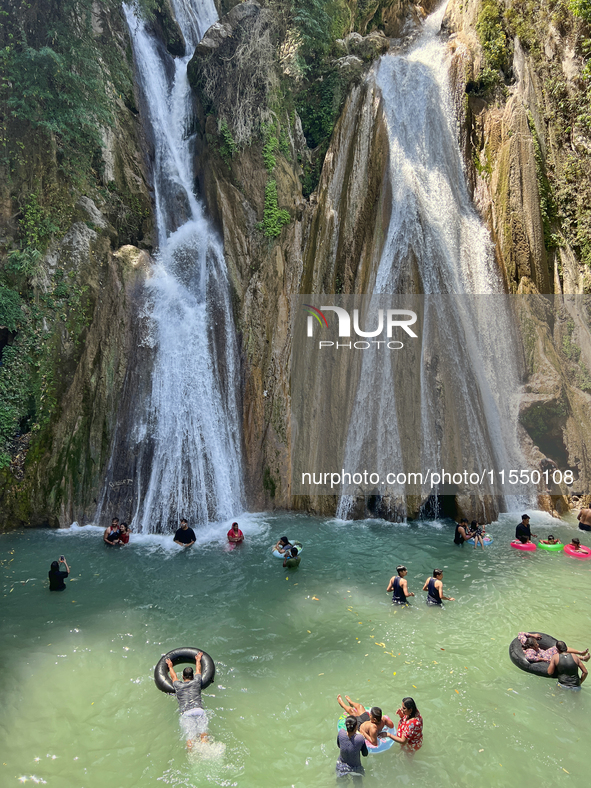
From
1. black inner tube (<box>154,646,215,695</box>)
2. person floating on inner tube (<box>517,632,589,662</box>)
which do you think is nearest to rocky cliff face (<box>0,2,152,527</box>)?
black inner tube (<box>154,646,215,695</box>)

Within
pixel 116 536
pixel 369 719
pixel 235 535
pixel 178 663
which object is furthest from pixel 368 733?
pixel 116 536

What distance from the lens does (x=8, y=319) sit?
14.1 m

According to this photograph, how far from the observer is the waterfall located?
14250 millimetres

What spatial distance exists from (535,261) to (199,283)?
1186 cm

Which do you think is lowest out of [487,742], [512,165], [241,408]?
[487,742]

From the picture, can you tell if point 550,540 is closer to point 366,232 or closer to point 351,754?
point 351,754

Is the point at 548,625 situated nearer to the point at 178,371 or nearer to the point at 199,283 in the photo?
the point at 178,371

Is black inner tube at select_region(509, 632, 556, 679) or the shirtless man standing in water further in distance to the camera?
the shirtless man standing in water

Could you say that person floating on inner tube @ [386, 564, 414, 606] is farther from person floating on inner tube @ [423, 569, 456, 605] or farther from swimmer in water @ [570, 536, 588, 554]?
swimmer in water @ [570, 536, 588, 554]

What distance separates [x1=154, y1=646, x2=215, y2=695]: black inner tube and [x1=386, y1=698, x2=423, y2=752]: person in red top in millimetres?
2856

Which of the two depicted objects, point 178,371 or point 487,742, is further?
point 178,371

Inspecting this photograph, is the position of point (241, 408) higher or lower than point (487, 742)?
higher

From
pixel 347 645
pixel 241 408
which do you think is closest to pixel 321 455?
pixel 241 408

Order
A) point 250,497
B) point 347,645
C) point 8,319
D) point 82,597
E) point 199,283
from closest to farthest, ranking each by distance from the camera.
Answer: point 347,645 → point 82,597 → point 8,319 → point 250,497 → point 199,283
